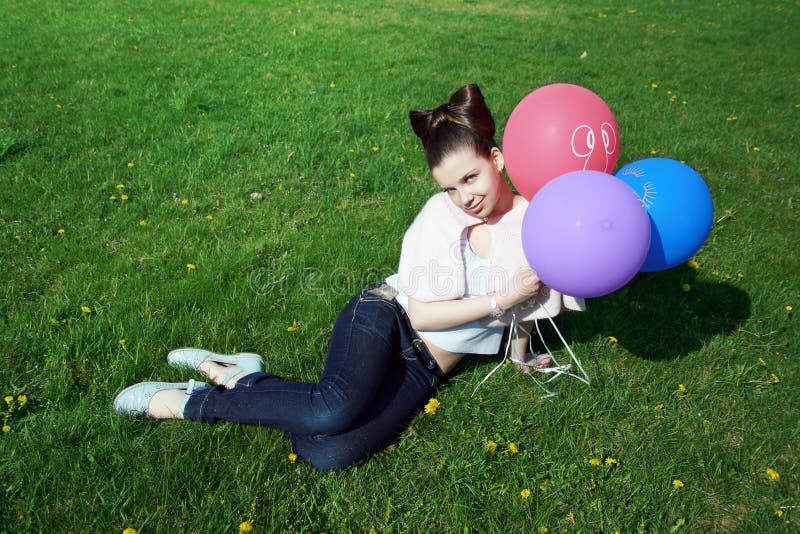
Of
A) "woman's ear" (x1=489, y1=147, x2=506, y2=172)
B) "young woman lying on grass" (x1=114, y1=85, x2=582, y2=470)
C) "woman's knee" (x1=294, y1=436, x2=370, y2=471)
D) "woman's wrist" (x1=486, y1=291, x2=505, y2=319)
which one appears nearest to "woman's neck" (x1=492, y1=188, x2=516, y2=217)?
"young woman lying on grass" (x1=114, y1=85, x2=582, y2=470)

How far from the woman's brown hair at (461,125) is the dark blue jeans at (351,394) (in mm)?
777

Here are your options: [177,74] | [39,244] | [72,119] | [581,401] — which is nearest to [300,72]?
[177,74]

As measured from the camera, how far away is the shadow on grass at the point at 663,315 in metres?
3.06

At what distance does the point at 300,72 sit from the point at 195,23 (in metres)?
2.85

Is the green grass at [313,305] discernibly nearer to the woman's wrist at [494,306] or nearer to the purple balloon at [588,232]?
the woman's wrist at [494,306]

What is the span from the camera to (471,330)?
2453 mm

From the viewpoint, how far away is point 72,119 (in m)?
5.06

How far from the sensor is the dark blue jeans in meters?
2.32

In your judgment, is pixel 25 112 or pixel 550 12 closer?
pixel 25 112

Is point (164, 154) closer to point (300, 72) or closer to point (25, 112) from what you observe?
point (25, 112)

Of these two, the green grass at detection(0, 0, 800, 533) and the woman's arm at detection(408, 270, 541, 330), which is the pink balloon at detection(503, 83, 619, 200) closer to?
the woman's arm at detection(408, 270, 541, 330)

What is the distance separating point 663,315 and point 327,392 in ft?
6.67

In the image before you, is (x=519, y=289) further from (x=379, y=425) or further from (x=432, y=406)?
(x=379, y=425)

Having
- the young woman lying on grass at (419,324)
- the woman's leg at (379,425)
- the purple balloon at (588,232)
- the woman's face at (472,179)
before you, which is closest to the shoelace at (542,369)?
the young woman lying on grass at (419,324)
